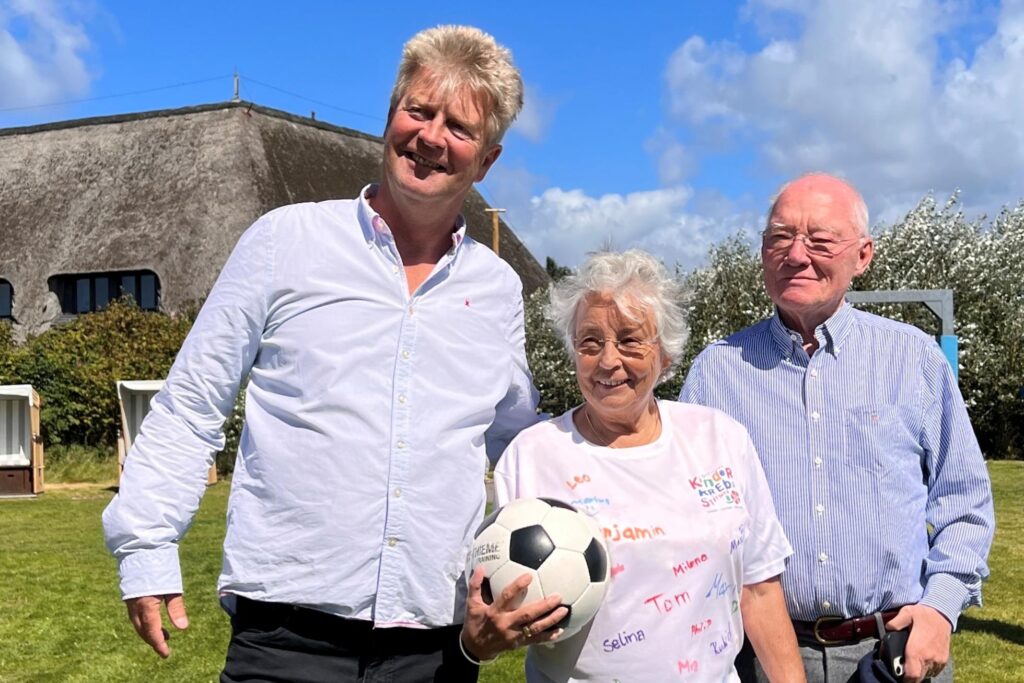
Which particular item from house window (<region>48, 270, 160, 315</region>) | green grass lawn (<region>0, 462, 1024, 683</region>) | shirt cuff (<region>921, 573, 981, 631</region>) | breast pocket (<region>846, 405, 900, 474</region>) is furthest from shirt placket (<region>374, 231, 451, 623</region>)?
house window (<region>48, 270, 160, 315</region>)

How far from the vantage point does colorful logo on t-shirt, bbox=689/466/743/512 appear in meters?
3.12

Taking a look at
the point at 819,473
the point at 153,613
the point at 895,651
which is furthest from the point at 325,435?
the point at 895,651

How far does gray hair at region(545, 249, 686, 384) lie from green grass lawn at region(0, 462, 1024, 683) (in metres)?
4.78

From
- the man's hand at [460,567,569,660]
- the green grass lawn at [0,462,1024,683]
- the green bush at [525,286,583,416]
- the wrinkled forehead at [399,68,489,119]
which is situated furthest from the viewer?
the green bush at [525,286,583,416]

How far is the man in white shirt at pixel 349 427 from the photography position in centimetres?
293

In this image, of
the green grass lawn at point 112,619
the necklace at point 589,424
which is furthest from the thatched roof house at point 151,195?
the necklace at point 589,424

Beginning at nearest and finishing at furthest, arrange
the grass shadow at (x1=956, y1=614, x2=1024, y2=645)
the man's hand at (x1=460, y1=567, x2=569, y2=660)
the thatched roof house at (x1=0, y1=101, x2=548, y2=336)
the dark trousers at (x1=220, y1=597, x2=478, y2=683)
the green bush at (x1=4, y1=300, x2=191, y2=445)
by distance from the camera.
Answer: the man's hand at (x1=460, y1=567, x2=569, y2=660) → the dark trousers at (x1=220, y1=597, x2=478, y2=683) → the grass shadow at (x1=956, y1=614, x2=1024, y2=645) → the green bush at (x1=4, y1=300, x2=191, y2=445) → the thatched roof house at (x1=0, y1=101, x2=548, y2=336)

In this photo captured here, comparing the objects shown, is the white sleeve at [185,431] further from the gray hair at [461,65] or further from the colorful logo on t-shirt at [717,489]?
the colorful logo on t-shirt at [717,489]

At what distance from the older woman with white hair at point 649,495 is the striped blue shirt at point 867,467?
288mm

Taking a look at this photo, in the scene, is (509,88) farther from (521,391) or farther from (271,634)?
(271,634)

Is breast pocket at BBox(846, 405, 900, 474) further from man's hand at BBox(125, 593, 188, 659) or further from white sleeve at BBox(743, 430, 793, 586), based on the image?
man's hand at BBox(125, 593, 188, 659)

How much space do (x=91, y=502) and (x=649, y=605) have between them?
18146 mm

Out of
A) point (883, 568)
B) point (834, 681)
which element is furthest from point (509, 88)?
point (834, 681)

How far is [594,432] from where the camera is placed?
3252 millimetres
